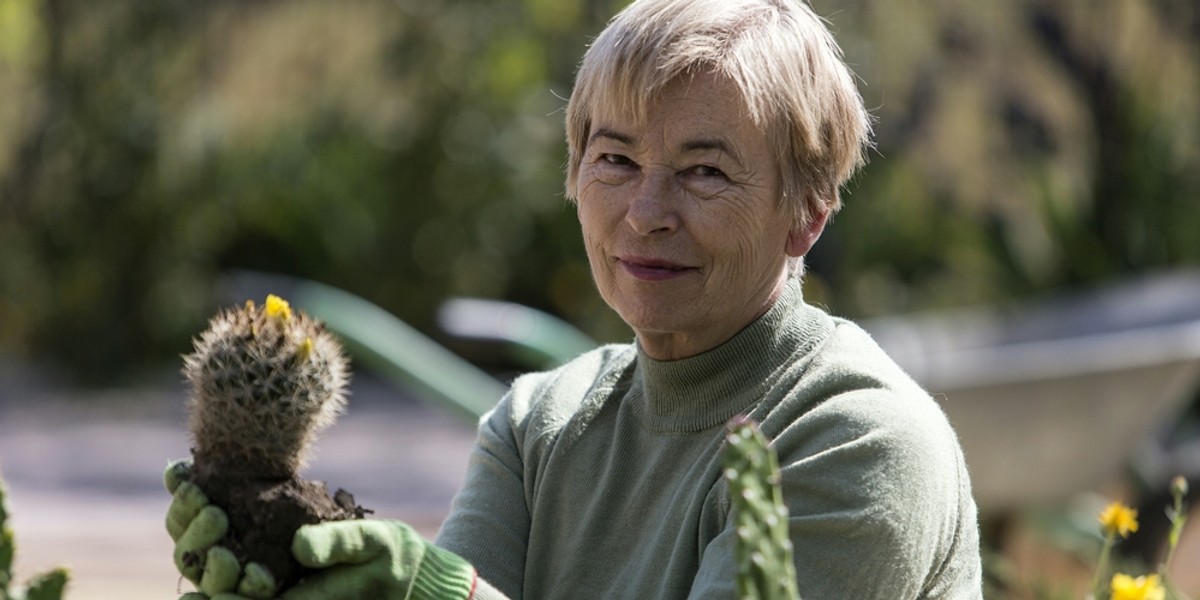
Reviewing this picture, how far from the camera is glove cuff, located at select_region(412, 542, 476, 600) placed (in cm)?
155

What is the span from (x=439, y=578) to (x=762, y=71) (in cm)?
69

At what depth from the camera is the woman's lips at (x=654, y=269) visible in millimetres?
1867

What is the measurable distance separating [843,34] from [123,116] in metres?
4.60

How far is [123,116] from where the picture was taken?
9961 millimetres

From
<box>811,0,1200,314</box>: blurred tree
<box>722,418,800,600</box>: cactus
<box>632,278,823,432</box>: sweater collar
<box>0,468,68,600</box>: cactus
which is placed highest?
<box>811,0,1200,314</box>: blurred tree

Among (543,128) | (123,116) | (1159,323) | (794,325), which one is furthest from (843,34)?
(794,325)

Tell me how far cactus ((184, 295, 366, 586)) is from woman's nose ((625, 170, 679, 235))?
446mm

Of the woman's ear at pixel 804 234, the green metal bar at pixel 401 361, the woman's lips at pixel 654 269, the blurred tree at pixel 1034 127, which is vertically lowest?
the woman's ear at pixel 804 234

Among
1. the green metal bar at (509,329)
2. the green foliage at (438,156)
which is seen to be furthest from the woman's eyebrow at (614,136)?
the green foliage at (438,156)

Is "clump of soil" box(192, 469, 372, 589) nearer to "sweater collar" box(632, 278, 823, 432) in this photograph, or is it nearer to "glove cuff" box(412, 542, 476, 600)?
"glove cuff" box(412, 542, 476, 600)

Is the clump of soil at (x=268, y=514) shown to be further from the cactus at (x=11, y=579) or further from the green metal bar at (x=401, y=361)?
the green metal bar at (x=401, y=361)

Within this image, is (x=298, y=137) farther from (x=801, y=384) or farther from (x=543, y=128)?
(x=801, y=384)

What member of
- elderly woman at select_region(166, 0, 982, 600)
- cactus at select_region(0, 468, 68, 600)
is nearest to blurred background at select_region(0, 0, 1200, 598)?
elderly woman at select_region(166, 0, 982, 600)

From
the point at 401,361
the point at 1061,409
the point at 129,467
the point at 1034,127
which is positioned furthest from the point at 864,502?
the point at 1034,127
